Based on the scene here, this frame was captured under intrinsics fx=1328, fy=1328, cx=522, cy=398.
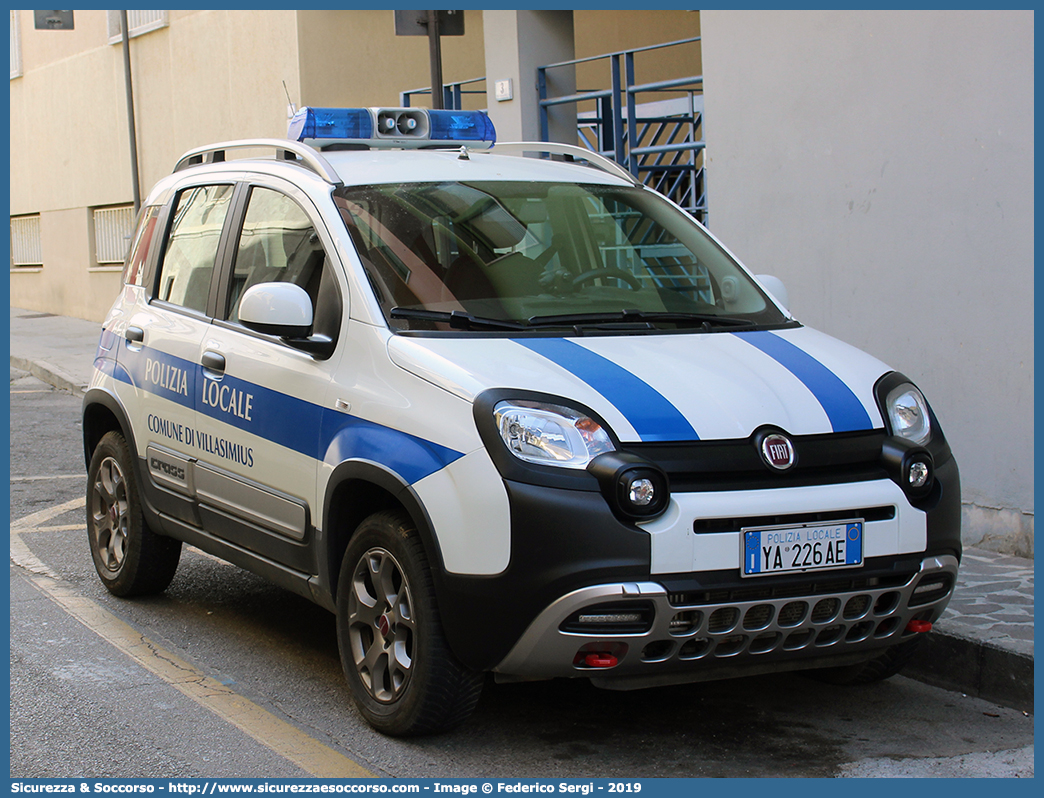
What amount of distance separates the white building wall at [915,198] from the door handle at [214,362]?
3.76 metres

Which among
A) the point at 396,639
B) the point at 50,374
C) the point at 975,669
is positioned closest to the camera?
the point at 396,639

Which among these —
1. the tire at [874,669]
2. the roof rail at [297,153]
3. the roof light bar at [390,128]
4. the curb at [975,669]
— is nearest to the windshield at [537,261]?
the roof rail at [297,153]

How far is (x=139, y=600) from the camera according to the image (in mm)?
6148

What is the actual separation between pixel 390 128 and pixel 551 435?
8.66 feet

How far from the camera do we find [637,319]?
462 centimetres

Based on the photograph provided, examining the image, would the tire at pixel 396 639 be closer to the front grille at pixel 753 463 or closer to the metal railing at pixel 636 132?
the front grille at pixel 753 463

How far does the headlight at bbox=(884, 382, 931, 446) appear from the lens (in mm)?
4266

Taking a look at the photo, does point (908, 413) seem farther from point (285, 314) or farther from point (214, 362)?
point (214, 362)

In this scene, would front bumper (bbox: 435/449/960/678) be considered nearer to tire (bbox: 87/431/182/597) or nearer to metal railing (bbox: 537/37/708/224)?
tire (bbox: 87/431/182/597)

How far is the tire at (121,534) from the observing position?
5941 mm

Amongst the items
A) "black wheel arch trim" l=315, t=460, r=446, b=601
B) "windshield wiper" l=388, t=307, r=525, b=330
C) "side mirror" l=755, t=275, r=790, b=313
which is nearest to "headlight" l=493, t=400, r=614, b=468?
"black wheel arch trim" l=315, t=460, r=446, b=601

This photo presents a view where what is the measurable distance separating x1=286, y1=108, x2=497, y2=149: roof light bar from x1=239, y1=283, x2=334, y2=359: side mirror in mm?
1350

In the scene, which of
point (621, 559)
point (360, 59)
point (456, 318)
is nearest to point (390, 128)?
point (456, 318)

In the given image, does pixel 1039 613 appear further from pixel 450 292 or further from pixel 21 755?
pixel 21 755
